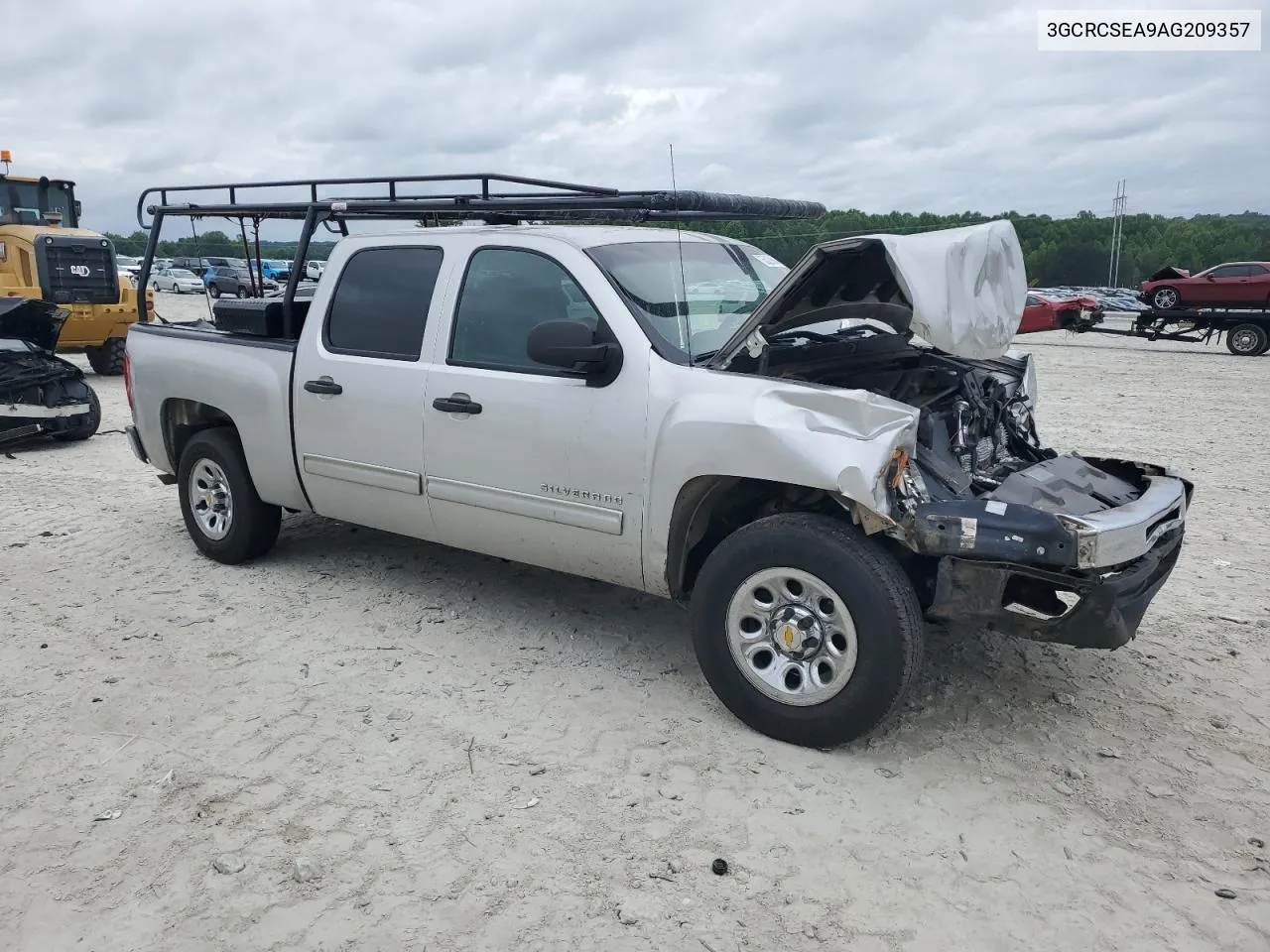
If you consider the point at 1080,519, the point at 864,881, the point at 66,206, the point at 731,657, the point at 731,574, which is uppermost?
the point at 66,206

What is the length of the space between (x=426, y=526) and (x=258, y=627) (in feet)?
3.32

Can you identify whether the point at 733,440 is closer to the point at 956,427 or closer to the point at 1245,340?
the point at 956,427

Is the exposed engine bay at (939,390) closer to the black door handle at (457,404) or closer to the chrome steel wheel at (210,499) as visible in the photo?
the black door handle at (457,404)

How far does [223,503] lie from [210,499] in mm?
102

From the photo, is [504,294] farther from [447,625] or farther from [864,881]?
[864,881]

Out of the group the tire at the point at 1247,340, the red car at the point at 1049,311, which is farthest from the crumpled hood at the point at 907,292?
the red car at the point at 1049,311

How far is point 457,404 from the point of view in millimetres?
4531

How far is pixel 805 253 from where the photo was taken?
12.3 feet

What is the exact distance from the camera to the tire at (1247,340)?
21734 millimetres

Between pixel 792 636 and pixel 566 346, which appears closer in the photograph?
pixel 792 636

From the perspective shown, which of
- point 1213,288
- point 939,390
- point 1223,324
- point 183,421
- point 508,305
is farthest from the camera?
point 1213,288

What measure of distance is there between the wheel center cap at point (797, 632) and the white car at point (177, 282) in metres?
40.8

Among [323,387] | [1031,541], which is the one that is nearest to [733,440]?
[1031,541]

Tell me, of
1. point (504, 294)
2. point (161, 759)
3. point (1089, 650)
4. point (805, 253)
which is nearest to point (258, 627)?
point (161, 759)
